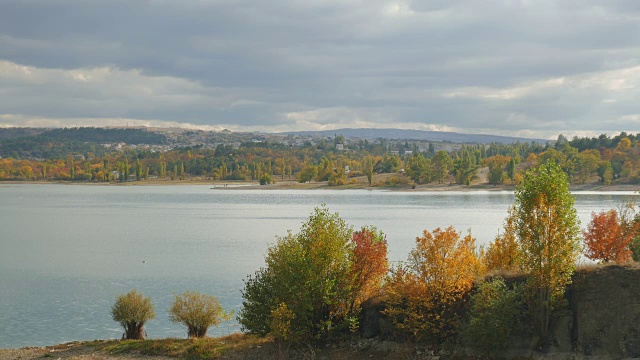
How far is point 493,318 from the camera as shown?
31.6 metres

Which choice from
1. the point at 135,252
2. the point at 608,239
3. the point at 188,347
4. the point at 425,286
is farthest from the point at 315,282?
the point at 135,252

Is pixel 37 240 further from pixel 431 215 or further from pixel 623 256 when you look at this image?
pixel 623 256

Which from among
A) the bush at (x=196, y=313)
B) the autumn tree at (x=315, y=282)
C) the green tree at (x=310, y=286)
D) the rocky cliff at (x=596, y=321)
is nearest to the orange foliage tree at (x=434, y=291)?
the rocky cliff at (x=596, y=321)

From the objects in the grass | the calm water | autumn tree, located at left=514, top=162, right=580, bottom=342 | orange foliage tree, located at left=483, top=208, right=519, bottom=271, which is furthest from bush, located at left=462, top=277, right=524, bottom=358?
the calm water

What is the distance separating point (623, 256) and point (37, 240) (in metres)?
82.5

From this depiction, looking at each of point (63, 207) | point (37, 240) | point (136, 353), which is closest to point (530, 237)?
point (136, 353)

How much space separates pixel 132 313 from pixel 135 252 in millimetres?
45640

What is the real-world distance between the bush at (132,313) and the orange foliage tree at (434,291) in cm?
1491

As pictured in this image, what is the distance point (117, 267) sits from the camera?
234 ft

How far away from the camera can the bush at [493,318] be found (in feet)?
104

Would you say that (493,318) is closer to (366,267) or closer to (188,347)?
(366,267)

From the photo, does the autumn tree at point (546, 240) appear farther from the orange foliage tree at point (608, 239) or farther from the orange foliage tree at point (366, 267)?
the orange foliage tree at point (608, 239)

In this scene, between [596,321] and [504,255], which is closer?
[596,321]

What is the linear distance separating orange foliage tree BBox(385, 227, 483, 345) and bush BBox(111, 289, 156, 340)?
14913mm
